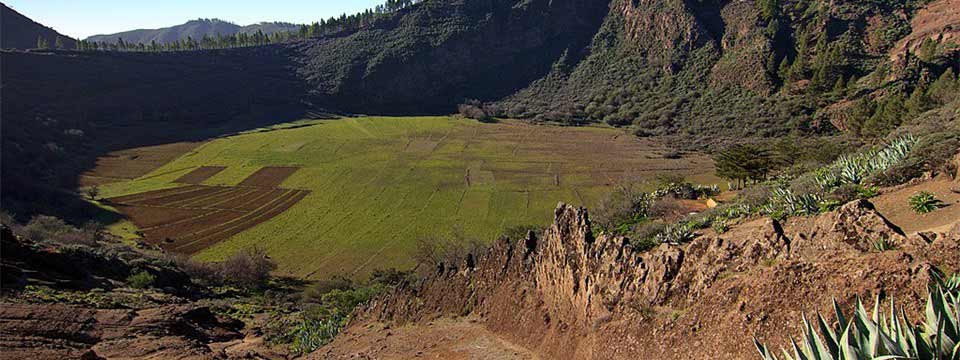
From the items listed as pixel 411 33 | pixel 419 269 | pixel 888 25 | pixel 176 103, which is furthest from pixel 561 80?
pixel 419 269

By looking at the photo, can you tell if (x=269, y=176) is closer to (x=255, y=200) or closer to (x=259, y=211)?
(x=255, y=200)

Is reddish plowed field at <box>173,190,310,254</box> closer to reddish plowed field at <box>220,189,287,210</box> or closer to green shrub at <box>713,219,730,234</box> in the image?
reddish plowed field at <box>220,189,287,210</box>

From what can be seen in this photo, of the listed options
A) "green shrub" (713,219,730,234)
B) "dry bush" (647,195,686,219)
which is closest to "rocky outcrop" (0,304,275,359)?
"green shrub" (713,219,730,234)

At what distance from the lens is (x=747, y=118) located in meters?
82.0

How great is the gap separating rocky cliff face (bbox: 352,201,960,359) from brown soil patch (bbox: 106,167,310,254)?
40.2 metres

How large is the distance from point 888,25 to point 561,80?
66.2 metres

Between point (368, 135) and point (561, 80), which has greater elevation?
point (561, 80)

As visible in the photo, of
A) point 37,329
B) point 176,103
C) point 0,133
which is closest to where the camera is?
point 37,329

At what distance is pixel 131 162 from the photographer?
74.5 meters

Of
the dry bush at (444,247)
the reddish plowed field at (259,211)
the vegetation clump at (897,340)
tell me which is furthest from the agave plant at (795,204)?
the reddish plowed field at (259,211)

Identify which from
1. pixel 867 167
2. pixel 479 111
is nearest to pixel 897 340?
pixel 867 167

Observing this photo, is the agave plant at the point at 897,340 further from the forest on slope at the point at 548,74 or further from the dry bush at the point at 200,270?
the forest on slope at the point at 548,74

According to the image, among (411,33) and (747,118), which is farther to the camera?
(411,33)

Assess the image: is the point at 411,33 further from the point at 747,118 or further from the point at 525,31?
the point at 747,118
